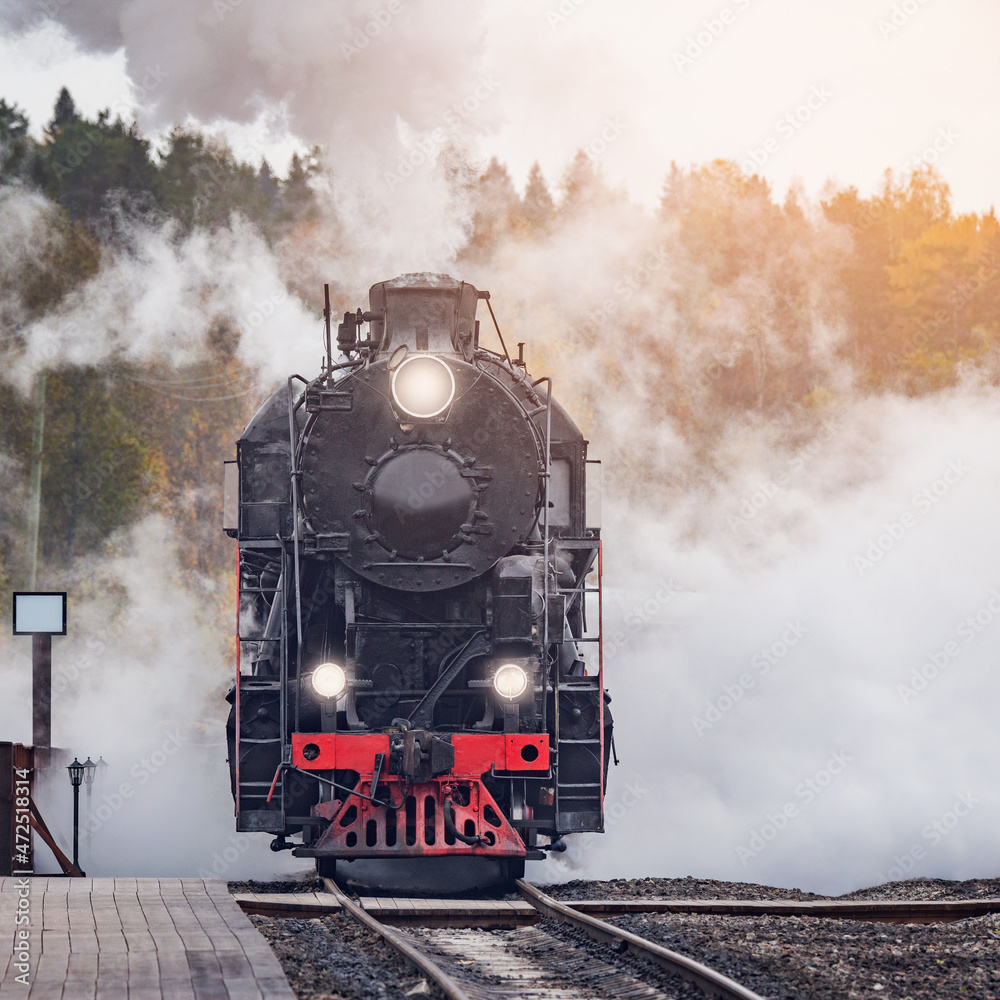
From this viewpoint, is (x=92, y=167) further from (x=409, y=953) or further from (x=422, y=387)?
(x=409, y=953)

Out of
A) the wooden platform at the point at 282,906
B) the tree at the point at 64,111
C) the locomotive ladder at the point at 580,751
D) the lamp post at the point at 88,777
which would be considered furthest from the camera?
the tree at the point at 64,111

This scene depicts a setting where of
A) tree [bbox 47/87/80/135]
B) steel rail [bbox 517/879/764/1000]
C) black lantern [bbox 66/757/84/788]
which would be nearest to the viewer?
steel rail [bbox 517/879/764/1000]

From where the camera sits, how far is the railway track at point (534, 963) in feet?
17.9

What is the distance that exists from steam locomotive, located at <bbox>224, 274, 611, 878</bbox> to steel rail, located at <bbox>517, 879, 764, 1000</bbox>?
2.16ft

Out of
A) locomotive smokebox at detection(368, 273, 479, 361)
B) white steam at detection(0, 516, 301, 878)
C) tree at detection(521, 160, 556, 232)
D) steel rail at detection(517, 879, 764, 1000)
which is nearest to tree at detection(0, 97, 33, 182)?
white steam at detection(0, 516, 301, 878)

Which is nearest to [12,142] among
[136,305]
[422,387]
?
[136,305]

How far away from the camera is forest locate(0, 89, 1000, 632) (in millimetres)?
31562

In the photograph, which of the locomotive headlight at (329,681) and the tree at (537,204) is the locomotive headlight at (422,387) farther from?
the tree at (537,204)

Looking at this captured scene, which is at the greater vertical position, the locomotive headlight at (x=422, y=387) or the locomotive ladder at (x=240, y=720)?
the locomotive headlight at (x=422, y=387)

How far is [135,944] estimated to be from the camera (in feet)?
19.3

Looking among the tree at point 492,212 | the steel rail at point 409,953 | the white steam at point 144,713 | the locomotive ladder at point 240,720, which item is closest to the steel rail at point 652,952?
the steel rail at point 409,953

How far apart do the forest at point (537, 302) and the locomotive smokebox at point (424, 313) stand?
16344 mm

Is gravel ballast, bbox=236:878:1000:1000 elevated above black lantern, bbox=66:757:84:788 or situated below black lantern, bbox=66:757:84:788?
below

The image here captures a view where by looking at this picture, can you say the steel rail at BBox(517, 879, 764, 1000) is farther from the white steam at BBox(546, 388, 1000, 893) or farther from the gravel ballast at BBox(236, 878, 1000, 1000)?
the white steam at BBox(546, 388, 1000, 893)
